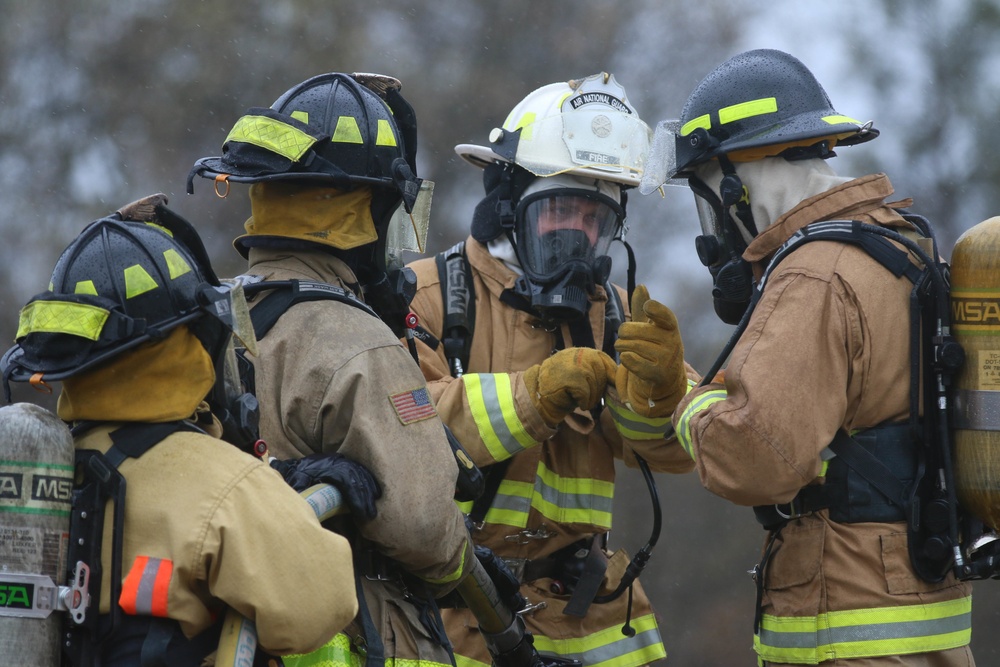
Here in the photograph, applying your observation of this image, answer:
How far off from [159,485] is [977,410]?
79.2 inches

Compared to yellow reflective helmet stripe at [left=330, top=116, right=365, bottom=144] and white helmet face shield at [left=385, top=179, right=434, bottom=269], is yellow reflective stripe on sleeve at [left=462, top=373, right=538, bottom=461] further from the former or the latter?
Result: yellow reflective helmet stripe at [left=330, top=116, right=365, bottom=144]

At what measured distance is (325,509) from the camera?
2652 millimetres

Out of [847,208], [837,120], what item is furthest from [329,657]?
[837,120]

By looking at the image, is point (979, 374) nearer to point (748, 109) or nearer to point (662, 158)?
point (748, 109)

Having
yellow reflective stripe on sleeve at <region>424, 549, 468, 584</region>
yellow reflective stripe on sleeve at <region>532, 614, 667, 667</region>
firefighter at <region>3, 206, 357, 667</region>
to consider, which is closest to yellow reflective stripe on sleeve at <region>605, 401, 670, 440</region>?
yellow reflective stripe on sleeve at <region>532, 614, 667, 667</region>

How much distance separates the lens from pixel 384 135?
10.7ft

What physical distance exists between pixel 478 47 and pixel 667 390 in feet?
24.6

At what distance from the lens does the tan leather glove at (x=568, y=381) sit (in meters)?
3.89

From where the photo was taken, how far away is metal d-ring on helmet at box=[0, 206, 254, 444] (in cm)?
230

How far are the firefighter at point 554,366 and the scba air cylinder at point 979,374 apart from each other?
2.89 feet

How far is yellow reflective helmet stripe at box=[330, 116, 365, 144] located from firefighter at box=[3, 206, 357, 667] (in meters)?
0.80

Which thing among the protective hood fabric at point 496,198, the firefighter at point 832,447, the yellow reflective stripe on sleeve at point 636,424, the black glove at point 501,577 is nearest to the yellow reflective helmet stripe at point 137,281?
the black glove at point 501,577

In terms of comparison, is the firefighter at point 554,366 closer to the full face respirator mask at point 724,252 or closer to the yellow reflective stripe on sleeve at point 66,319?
the full face respirator mask at point 724,252

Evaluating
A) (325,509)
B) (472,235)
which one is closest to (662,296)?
(472,235)
